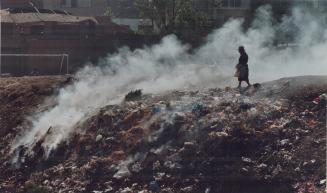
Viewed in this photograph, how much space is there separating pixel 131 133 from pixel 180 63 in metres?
7.16

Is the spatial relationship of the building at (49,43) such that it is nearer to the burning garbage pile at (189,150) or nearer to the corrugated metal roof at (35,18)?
the corrugated metal roof at (35,18)

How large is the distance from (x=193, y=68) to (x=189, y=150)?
6.38 meters

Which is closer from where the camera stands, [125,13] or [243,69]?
[243,69]

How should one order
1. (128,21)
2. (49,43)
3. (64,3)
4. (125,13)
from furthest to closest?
(64,3)
(125,13)
(128,21)
(49,43)

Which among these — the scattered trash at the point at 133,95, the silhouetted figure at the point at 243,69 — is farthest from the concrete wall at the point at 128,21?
the silhouetted figure at the point at 243,69

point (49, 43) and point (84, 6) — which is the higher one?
point (84, 6)

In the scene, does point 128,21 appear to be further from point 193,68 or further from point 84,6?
point 193,68

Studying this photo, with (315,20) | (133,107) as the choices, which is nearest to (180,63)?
(315,20)

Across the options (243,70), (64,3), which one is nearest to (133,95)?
(243,70)

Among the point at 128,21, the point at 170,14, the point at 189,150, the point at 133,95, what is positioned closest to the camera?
the point at 189,150

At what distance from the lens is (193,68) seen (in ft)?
57.9

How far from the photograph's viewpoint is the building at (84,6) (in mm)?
40250

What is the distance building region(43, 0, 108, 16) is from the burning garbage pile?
2693 cm

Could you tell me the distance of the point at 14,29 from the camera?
90.2 ft
